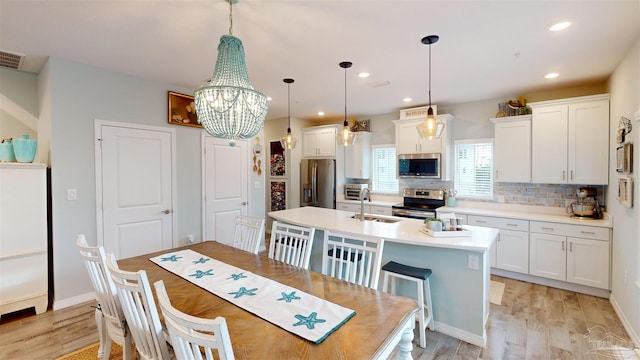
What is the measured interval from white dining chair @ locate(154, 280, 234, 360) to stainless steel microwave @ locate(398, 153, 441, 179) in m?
4.36

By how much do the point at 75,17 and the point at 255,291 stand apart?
2412 millimetres

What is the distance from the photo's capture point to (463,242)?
225cm

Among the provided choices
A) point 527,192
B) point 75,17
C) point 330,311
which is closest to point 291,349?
point 330,311

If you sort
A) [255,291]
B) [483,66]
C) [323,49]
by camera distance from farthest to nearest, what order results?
[483,66] → [323,49] → [255,291]

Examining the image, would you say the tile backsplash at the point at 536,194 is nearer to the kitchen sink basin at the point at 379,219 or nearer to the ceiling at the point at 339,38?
the ceiling at the point at 339,38

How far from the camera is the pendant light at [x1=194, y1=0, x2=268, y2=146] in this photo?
1.70 m

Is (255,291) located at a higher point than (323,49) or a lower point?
lower

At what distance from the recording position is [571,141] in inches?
139

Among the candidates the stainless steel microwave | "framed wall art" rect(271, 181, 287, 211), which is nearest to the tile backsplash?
the stainless steel microwave

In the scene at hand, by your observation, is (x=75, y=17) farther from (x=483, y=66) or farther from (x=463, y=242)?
(x=483, y=66)

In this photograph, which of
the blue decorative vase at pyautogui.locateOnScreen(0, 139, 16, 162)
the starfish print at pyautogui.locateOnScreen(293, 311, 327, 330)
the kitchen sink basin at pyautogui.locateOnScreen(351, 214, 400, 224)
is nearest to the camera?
the starfish print at pyautogui.locateOnScreen(293, 311, 327, 330)

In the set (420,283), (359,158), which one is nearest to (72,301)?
(420,283)

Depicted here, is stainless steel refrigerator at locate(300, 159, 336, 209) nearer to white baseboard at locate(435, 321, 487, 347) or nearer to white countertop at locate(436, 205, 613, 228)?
white countertop at locate(436, 205, 613, 228)

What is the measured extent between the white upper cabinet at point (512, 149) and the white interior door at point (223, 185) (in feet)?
12.7
